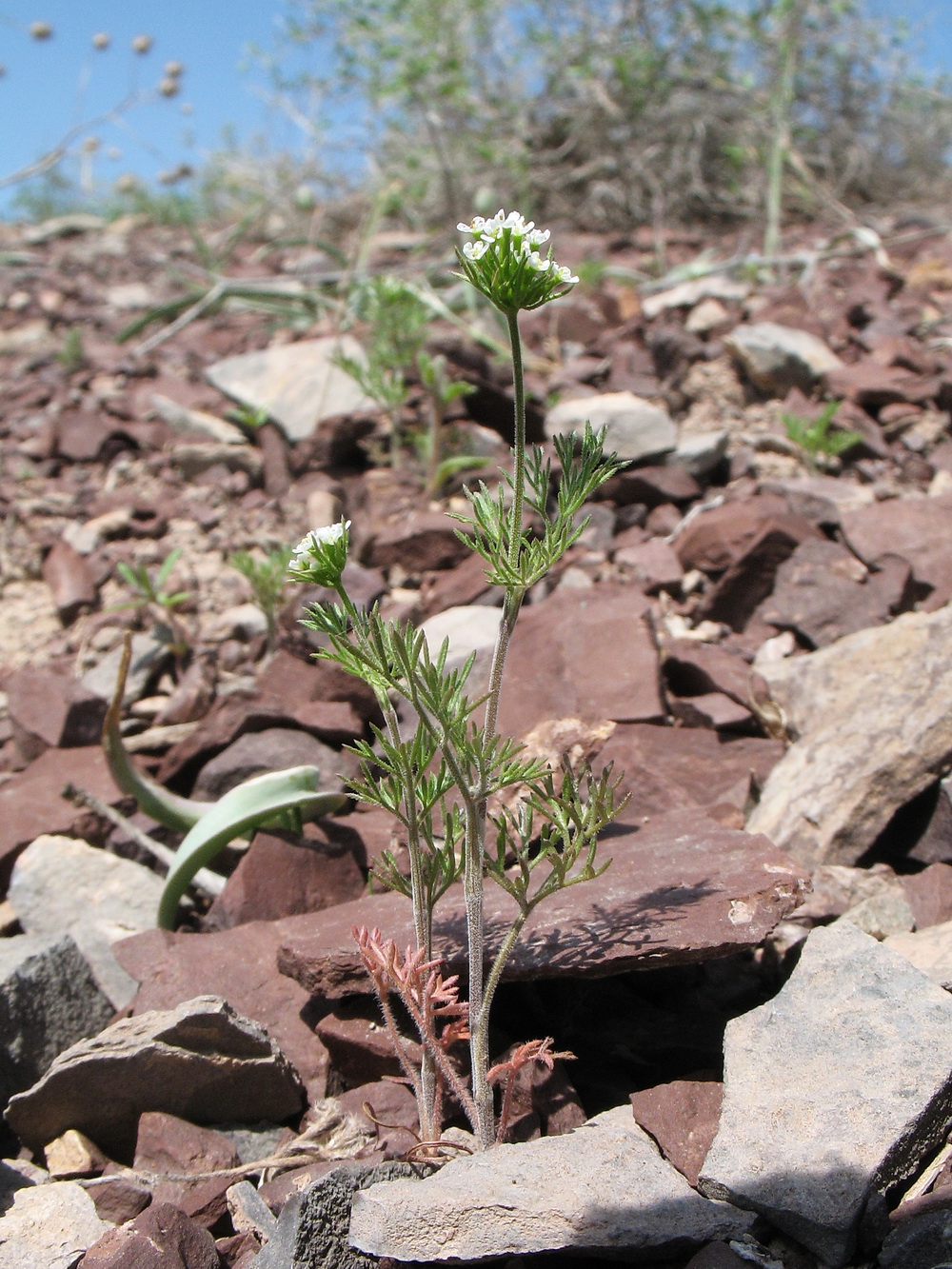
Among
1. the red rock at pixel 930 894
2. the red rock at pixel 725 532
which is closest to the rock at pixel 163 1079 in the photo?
the red rock at pixel 930 894

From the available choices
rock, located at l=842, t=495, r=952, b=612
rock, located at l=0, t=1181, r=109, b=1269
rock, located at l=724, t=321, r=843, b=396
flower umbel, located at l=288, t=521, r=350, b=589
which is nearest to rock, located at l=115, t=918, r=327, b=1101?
rock, located at l=0, t=1181, r=109, b=1269

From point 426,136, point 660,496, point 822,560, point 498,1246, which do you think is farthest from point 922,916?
point 426,136

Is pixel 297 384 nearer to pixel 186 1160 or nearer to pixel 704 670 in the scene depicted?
pixel 704 670

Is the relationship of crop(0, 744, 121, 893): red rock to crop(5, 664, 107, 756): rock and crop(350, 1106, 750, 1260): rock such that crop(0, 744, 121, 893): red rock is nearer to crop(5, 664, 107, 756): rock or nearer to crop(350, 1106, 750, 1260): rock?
crop(5, 664, 107, 756): rock

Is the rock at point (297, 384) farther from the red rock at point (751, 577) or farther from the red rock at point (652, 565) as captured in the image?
the red rock at point (751, 577)

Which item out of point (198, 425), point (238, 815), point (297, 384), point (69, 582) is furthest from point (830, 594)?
point (198, 425)

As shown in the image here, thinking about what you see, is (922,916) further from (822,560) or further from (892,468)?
(892,468)
